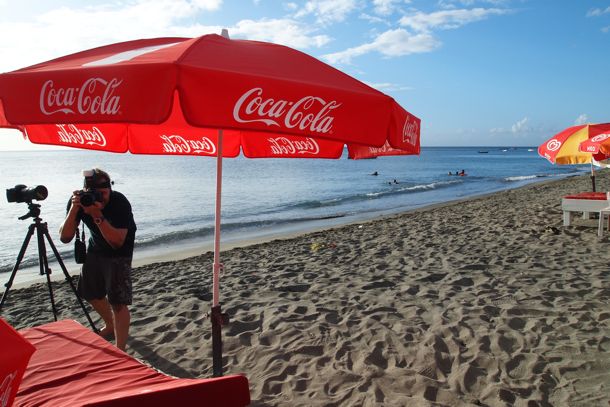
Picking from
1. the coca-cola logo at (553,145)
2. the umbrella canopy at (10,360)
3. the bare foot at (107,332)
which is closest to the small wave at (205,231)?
the bare foot at (107,332)

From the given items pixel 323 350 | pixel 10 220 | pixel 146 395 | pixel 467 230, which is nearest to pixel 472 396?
pixel 323 350

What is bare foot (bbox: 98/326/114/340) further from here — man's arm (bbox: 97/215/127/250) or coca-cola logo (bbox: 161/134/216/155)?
coca-cola logo (bbox: 161/134/216/155)

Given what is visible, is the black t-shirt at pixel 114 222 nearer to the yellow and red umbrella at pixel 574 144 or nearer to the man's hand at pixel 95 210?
the man's hand at pixel 95 210

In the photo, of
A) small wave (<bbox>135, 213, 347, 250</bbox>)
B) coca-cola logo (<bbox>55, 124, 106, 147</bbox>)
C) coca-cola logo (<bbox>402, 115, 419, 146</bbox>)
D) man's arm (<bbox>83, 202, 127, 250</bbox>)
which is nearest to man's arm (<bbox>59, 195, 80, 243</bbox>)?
man's arm (<bbox>83, 202, 127, 250</bbox>)

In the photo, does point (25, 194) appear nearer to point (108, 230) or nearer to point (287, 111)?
point (108, 230)

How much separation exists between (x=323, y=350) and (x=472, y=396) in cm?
129

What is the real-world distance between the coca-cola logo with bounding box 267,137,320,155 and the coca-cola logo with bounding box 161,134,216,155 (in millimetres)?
664

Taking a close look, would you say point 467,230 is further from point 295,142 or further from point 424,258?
point 295,142

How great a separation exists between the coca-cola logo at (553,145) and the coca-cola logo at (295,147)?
25.8 ft

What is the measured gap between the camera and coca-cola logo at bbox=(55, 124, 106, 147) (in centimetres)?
371

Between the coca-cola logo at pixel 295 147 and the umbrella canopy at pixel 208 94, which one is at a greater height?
the umbrella canopy at pixel 208 94

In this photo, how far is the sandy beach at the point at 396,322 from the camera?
10.8 ft

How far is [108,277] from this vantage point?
373cm

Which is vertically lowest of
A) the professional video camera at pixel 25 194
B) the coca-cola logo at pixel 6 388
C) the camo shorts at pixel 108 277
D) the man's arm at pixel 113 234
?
the camo shorts at pixel 108 277
